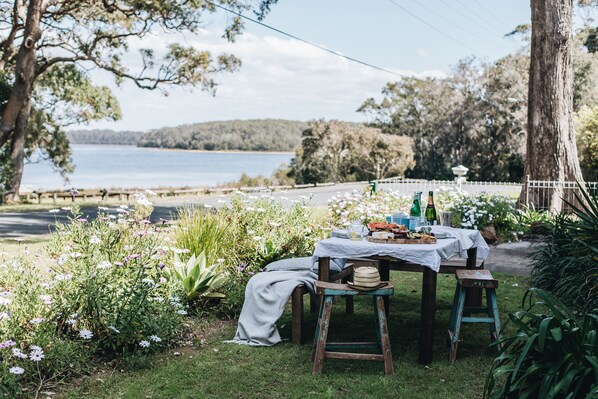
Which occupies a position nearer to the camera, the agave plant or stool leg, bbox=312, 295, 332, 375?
stool leg, bbox=312, 295, 332, 375

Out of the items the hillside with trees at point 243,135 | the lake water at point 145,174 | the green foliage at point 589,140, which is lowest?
the lake water at point 145,174

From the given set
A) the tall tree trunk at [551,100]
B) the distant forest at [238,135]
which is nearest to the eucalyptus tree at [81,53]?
the tall tree trunk at [551,100]

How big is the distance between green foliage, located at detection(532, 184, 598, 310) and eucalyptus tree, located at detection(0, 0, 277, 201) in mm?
12718

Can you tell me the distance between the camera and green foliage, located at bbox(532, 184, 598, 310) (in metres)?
5.55

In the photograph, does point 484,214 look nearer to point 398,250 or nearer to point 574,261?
point 574,261

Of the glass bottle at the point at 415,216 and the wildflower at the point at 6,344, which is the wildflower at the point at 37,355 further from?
the glass bottle at the point at 415,216

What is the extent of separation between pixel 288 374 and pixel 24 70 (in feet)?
63.4

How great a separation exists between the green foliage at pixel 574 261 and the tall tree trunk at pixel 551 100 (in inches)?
221

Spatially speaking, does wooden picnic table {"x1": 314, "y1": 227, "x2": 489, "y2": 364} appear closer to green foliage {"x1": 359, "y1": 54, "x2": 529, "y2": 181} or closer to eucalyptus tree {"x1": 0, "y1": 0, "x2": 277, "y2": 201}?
eucalyptus tree {"x1": 0, "y1": 0, "x2": 277, "y2": 201}

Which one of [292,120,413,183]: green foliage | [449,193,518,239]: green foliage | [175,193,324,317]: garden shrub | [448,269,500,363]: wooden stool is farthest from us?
[292,120,413,183]: green foliage

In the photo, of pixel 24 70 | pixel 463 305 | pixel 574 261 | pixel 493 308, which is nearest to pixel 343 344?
pixel 463 305

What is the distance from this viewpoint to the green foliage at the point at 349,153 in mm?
33156

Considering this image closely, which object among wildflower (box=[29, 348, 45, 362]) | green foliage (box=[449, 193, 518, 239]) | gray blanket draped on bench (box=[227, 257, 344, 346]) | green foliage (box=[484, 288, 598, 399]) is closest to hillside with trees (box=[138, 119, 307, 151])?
green foliage (box=[449, 193, 518, 239])

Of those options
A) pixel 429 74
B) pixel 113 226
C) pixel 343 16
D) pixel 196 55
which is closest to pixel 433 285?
pixel 113 226
